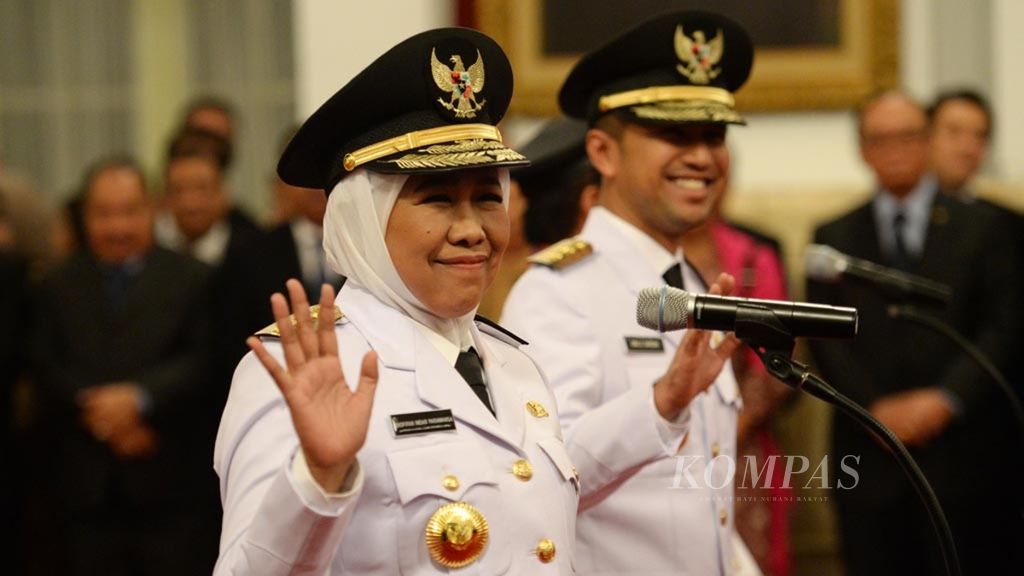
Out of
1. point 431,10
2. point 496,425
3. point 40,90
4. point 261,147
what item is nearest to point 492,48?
point 496,425

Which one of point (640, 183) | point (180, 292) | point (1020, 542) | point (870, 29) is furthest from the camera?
point (870, 29)

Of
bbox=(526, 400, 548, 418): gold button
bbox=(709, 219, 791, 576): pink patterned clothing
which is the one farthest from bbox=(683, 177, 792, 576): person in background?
bbox=(526, 400, 548, 418): gold button

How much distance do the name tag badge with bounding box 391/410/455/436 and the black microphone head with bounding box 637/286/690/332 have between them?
364mm

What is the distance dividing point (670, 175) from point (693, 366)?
2.41 ft

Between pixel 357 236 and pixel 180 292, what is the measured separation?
3586 mm

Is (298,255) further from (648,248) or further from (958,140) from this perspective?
(958,140)

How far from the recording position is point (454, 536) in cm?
254

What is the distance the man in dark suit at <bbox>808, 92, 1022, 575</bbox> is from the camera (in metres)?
5.74

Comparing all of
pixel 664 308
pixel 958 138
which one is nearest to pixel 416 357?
pixel 664 308

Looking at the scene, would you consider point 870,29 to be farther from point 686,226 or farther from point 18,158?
point 18,158

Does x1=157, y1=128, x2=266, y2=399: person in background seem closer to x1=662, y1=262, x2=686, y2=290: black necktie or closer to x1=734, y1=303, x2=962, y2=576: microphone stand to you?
x1=662, y1=262, x2=686, y2=290: black necktie

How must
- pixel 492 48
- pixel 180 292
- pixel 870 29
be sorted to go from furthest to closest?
pixel 870 29
pixel 180 292
pixel 492 48

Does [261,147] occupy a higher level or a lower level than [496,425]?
higher

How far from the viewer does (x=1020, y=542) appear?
5766 mm
